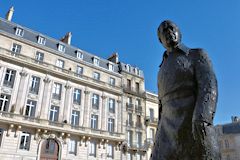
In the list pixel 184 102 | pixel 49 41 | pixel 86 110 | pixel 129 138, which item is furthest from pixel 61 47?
pixel 184 102

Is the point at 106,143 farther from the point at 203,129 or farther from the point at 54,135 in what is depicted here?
the point at 203,129

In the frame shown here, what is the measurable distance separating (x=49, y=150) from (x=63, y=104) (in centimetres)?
523

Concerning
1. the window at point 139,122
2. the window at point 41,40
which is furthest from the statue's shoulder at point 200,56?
the window at point 139,122

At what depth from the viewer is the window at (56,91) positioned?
25.4 meters

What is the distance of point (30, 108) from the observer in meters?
23.2

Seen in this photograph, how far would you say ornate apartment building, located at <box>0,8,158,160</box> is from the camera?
22031 mm

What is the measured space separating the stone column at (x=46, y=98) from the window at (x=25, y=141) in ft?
7.54

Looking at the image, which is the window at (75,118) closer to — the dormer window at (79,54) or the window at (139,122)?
the dormer window at (79,54)

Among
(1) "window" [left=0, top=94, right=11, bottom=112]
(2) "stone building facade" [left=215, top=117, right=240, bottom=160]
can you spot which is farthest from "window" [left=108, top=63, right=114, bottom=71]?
(2) "stone building facade" [left=215, top=117, right=240, bottom=160]

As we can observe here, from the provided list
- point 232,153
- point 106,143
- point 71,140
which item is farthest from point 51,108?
point 232,153

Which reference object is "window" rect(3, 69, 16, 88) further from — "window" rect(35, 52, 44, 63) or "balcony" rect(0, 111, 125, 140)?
"window" rect(35, 52, 44, 63)

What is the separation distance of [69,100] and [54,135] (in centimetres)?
446

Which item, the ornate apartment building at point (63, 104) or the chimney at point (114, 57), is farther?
the chimney at point (114, 57)

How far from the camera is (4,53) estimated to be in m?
22.6
